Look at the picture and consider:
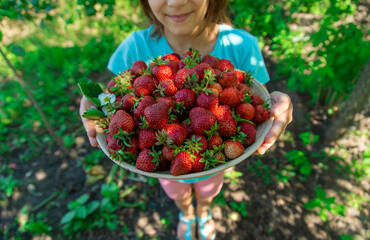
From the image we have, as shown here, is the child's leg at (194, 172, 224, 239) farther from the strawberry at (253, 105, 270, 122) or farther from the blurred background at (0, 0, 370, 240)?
the strawberry at (253, 105, 270, 122)

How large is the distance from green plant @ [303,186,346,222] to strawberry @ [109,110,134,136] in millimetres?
1990

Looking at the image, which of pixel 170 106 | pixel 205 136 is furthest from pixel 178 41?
pixel 205 136

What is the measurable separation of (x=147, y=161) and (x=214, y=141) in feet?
1.17

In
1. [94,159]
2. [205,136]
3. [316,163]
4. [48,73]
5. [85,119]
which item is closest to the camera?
[205,136]

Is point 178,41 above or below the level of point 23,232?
above

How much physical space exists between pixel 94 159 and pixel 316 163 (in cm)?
255

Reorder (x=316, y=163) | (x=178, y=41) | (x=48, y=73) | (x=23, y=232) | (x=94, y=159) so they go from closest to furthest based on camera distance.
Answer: (x=178, y=41) → (x=23, y=232) → (x=316, y=163) → (x=94, y=159) → (x=48, y=73)

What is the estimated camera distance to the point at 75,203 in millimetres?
2438

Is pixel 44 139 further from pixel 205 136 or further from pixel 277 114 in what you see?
pixel 277 114

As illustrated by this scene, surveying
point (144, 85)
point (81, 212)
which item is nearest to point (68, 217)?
point (81, 212)

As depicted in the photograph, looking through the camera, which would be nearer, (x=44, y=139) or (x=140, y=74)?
(x=140, y=74)

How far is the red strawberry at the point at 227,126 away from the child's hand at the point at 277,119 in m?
0.19

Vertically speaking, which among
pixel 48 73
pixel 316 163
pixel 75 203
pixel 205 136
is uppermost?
pixel 205 136

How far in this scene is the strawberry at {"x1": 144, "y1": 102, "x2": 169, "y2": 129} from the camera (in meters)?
1.19
